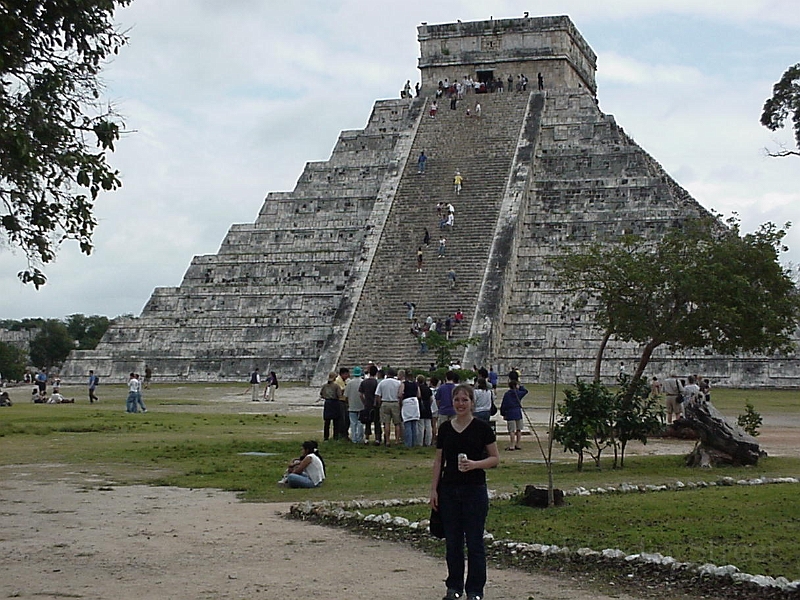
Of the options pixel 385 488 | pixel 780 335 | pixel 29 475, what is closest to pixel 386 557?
pixel 385 488

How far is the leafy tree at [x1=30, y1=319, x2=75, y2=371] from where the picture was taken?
Result: 7844 centimetres

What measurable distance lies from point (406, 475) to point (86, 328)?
267 ft

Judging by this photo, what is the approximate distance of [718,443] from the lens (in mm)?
13914

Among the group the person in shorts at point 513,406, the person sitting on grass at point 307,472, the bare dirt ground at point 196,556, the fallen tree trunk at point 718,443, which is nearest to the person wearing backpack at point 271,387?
the person in shorts at point 513,406

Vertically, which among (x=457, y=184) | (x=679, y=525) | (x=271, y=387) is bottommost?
(x=679, y=525)

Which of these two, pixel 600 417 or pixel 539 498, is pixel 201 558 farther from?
pixel 600 417

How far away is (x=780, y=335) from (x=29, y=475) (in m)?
11.9

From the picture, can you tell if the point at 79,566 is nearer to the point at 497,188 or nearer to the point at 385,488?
the point at 385,488

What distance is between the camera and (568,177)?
39.1 metres

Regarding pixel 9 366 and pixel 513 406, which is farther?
pixel 9 366

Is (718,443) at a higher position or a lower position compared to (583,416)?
lower

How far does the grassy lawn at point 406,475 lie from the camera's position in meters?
8.58

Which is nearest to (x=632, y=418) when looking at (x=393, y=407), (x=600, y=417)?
(x=600, y=417)

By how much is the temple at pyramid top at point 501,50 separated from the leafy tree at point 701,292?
79.7ft
